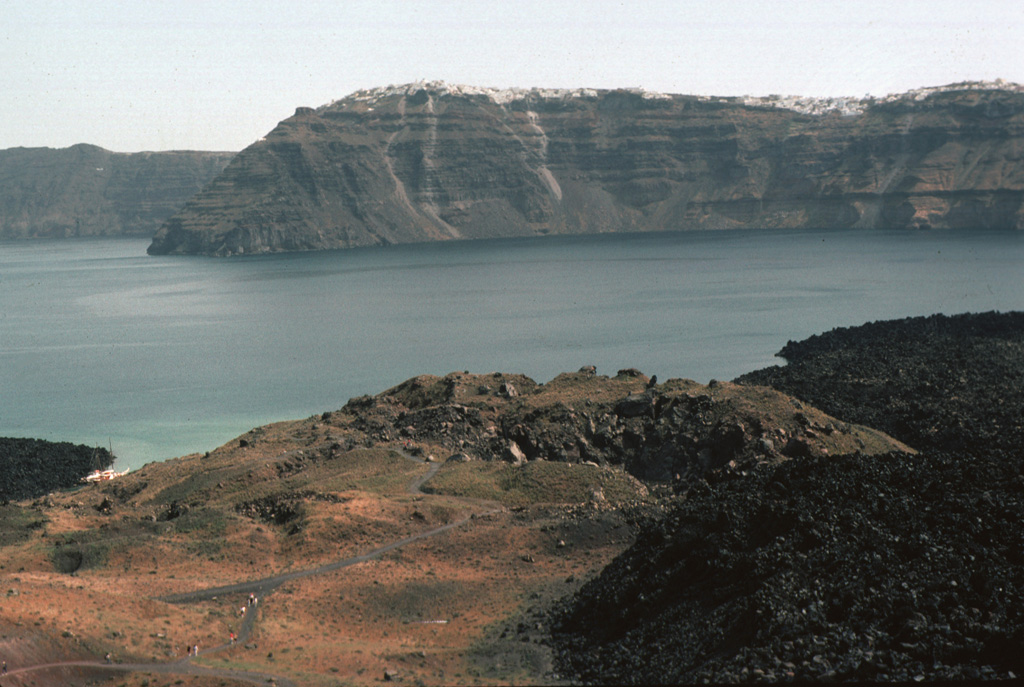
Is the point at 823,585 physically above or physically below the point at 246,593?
above

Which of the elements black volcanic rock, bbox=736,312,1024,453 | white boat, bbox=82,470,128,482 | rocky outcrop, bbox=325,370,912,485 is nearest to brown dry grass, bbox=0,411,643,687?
rocky outcrop, bbox=325,370,912,485

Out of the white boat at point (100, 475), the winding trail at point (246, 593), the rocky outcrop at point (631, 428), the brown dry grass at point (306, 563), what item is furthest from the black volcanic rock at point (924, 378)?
the white boat at point (100, 475)

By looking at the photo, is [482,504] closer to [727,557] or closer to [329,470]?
[329,470]

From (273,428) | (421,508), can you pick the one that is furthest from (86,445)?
(421,508)

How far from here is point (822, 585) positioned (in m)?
35.7

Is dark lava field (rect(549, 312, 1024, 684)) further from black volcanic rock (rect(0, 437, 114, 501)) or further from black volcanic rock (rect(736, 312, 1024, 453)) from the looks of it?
black volcanic rock (rect(0, 437, 114, 501))

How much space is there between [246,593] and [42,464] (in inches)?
2369

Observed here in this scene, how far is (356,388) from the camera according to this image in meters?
129

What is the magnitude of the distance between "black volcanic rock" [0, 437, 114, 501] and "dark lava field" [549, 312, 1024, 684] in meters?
68.6

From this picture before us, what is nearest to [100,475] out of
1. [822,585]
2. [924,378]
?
[822,585]

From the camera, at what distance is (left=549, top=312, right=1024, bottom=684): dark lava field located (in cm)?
3064

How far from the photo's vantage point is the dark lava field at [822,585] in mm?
30641

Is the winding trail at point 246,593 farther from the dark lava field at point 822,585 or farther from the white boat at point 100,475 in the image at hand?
the white boat at point 100,475

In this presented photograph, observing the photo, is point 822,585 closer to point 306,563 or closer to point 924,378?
point 306,563
